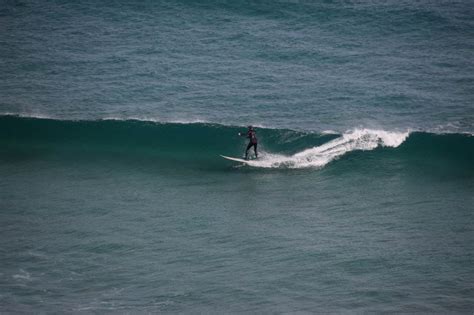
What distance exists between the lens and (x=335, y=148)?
94.1 ft

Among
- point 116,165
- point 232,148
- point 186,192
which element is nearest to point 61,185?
point 116,165

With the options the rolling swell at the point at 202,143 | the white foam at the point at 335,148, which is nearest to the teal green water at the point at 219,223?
the rolling swell at the point at 202,143

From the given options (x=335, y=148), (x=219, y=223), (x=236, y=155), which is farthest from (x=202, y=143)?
(x=219, y=223)

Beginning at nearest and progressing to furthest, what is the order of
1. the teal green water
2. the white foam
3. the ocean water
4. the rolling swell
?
the teal green water
the ocean water
the white foam
the rolling swell

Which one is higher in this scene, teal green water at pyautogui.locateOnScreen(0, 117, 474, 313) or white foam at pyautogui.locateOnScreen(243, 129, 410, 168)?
white foam at pyautogui.locateOnScreen(243, 129, 410, 168)

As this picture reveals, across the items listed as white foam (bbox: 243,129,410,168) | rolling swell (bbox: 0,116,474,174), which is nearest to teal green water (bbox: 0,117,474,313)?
rolling swell (bbox: 0,116,474,174)

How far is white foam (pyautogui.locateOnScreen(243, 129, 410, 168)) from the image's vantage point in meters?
28.1

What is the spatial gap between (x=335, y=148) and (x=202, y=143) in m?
5.52

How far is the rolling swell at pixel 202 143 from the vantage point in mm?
28438

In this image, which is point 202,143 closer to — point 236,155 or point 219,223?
point 236,155

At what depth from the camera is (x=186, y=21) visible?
3791cm

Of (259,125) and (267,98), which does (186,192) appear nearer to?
(259,125)

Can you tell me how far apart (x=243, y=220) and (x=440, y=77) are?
47.1ft

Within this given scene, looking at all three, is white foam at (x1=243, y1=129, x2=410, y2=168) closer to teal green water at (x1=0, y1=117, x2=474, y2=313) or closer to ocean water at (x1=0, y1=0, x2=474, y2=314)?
ocean water at (x1=0, y1=0, x2=474, y2=314)
